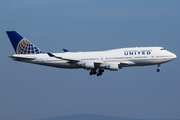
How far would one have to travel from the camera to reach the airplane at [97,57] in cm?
7194

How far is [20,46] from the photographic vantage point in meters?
78.8

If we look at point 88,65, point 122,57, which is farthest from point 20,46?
point 122,57

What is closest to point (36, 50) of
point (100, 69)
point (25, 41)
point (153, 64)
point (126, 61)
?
point (25, 41)

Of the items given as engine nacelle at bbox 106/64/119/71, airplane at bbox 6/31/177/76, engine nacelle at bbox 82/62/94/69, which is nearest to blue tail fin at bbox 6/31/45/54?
airplane at bbox 6/31/177/76

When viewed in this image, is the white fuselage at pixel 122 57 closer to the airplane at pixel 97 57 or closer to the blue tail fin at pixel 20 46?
the airplane at pixel 97 57

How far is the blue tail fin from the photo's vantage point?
78.6 meters

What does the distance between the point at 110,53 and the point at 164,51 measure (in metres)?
12.9

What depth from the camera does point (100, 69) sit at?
75.6 metres

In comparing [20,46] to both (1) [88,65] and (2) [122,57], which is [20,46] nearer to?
(1) [88,65]

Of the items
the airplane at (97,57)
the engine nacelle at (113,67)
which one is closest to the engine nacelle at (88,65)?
the airplane at (97,57)

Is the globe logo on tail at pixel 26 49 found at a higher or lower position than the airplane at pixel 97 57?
higher

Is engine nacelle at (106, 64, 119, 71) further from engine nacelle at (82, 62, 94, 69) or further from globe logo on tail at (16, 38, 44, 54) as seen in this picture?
globe logo on tail at (16, 38, 44, 54)

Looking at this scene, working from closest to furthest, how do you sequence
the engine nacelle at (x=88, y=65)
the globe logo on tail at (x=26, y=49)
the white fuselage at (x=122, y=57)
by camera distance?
the engine nacelle at (x=88, y=65) → the white fuselage at (x=122, y=57) → the globe logo on tail at (x=26, y=49)

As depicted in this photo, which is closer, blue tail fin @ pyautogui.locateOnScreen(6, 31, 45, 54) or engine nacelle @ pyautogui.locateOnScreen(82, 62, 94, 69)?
engine nacelle @ pyautogui.locateOnScreen(82, 62, 94, 69)
